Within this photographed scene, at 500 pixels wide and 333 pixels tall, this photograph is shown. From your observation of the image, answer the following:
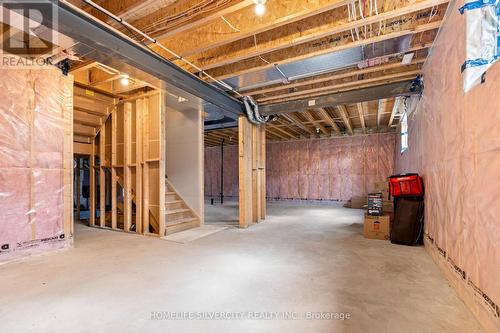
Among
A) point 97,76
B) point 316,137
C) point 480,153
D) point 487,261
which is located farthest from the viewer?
point 316,137

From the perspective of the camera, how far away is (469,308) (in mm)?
1934

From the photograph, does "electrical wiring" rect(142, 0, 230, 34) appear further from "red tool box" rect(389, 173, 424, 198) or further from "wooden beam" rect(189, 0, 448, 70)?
"red tool box" rect(389, 173, 424, 198)

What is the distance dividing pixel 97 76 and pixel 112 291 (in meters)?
3.95

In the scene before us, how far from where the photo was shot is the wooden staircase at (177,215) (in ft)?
15.8

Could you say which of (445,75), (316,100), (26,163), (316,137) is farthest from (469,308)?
(316,137)

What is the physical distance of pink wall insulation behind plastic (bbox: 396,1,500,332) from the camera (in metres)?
1.65

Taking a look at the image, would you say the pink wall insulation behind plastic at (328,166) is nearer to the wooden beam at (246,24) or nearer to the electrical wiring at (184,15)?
the wooden beam at (246,24)

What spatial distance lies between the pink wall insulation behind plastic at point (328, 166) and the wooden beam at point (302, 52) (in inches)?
256

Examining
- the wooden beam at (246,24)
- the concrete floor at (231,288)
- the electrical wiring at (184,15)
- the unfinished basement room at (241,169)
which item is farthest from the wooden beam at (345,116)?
the electrical wiring at (184,15)

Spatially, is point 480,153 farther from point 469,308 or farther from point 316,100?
point 316,100

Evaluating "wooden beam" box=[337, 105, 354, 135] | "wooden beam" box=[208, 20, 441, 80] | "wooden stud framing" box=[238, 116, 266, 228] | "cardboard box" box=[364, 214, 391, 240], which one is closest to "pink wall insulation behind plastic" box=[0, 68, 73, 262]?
"wooden beam" box=[208, 20, 441, 80]

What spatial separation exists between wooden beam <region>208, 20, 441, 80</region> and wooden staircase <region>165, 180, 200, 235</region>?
288cm

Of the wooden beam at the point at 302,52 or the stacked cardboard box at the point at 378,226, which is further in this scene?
the stacked cardboard box at the point at 378,226

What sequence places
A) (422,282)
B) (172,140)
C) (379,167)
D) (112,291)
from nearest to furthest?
(112,291), (422,282), (172,140), (379,167)
